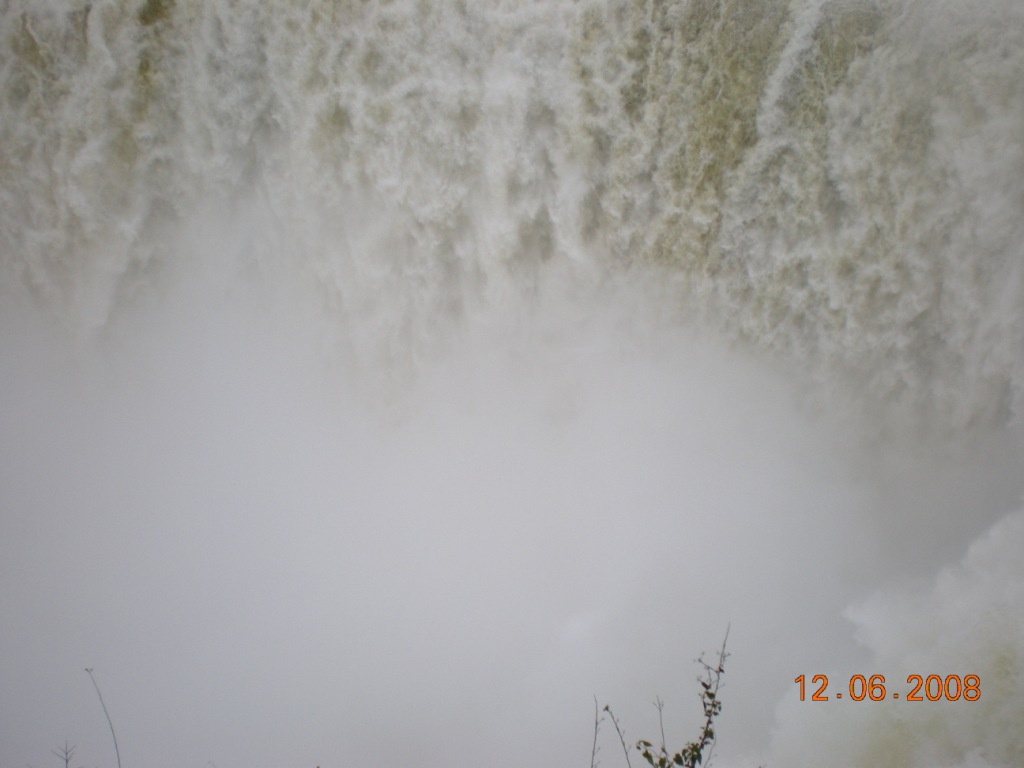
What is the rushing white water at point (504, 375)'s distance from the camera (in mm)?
3729

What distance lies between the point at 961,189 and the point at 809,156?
669mm

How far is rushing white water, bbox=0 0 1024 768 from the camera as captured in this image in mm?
3729

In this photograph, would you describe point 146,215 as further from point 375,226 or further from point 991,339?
point 991,339

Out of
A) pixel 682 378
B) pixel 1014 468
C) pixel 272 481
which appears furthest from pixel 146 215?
pixel 1014 468

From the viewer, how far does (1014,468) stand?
3859 millimetres
